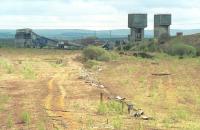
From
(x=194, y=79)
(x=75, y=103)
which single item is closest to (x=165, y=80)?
(x=194, y=79)

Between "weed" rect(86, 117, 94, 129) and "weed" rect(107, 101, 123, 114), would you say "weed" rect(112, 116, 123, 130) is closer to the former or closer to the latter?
"weed" rect(86, 117, 94, 129)

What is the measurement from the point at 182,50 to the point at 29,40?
43365mm

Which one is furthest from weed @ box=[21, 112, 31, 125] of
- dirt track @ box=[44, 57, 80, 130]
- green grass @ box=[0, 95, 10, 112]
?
green grass @ box=[0, 95, 10, 112]

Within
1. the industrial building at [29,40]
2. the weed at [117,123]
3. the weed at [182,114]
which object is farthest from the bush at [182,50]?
the weed at [117,123]

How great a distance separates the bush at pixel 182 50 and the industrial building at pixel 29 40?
123 ft

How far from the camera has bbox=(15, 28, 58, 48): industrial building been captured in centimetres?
10821

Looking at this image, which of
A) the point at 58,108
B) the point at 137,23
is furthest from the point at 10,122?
the point at 137,23

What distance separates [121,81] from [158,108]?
1328cm

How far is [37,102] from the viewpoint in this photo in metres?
22.4

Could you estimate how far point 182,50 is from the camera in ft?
237

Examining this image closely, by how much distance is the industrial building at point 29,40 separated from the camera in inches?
4260

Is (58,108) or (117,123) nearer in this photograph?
(117,123)

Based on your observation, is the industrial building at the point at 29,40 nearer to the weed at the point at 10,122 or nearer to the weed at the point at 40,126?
the weed at the point at 10,122

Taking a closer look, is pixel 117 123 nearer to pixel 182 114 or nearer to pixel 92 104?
pixel 182 114
